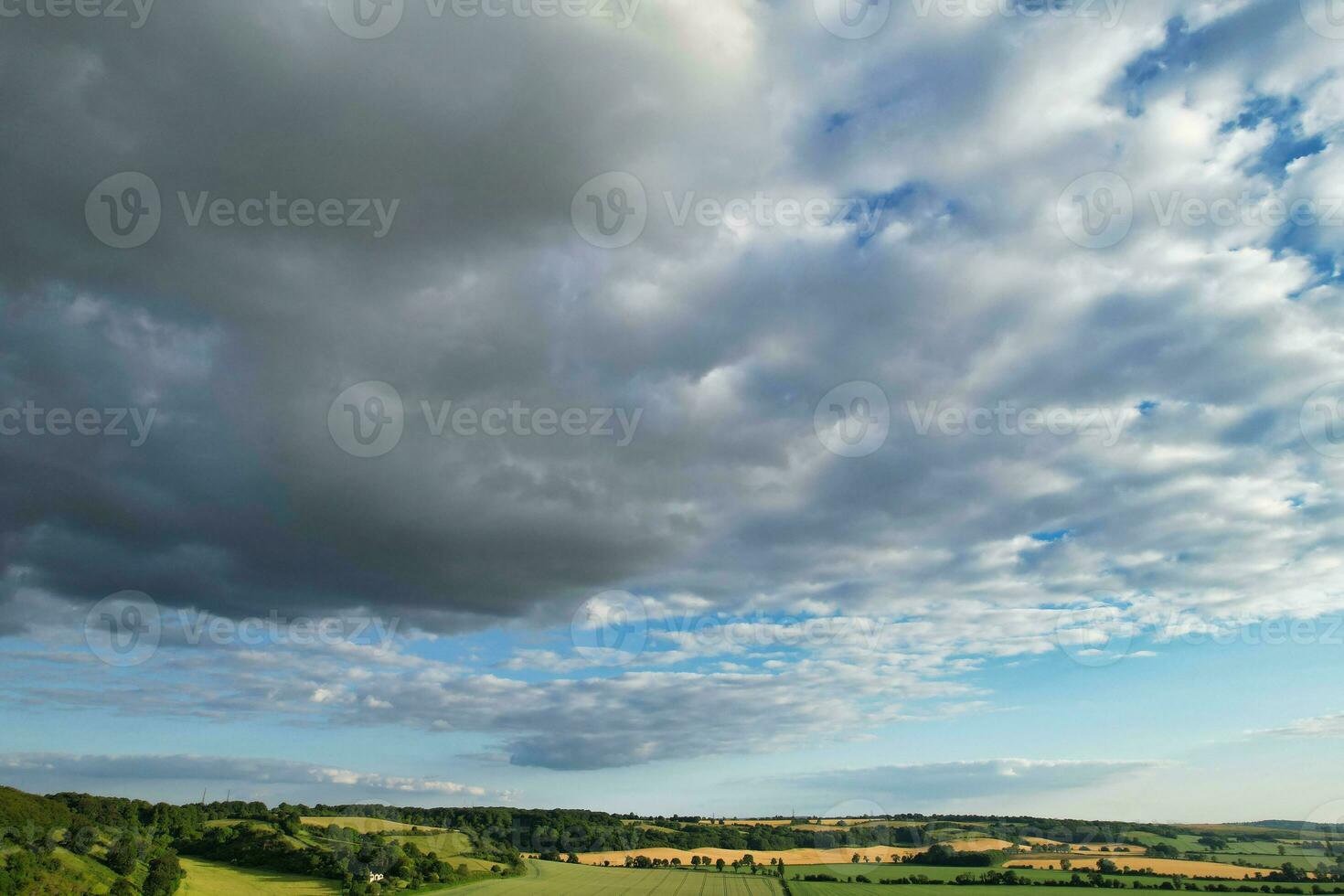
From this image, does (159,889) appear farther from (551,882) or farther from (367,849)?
(551,882)

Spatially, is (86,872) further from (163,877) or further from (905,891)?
(905,891)

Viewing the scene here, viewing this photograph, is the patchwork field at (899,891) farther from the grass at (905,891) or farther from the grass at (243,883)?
the grass at (243,883)

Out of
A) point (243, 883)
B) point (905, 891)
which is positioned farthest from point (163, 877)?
point (905, 891)

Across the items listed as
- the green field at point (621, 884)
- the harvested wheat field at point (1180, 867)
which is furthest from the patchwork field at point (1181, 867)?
the green field at point (621, 884)

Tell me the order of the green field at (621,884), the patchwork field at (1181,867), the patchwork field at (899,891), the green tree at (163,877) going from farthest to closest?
the patchwork field at (1181,867)
the patchwork field at (899,891)
the green field at (621,884)
the green tree at (163,877)

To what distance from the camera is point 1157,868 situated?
594 ft

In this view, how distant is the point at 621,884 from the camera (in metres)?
162

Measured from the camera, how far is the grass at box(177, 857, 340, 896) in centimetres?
13025

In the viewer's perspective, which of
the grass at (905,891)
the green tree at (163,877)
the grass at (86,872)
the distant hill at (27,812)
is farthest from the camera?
the grass at (905,891)

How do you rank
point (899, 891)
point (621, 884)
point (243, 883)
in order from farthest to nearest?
point (621, 884)
point (899, 891)
point (243, 883)

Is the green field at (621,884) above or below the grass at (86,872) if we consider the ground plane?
below

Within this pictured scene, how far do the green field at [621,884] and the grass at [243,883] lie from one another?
25.7 meters

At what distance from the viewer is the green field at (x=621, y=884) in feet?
476

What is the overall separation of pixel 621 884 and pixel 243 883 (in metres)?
71.5
